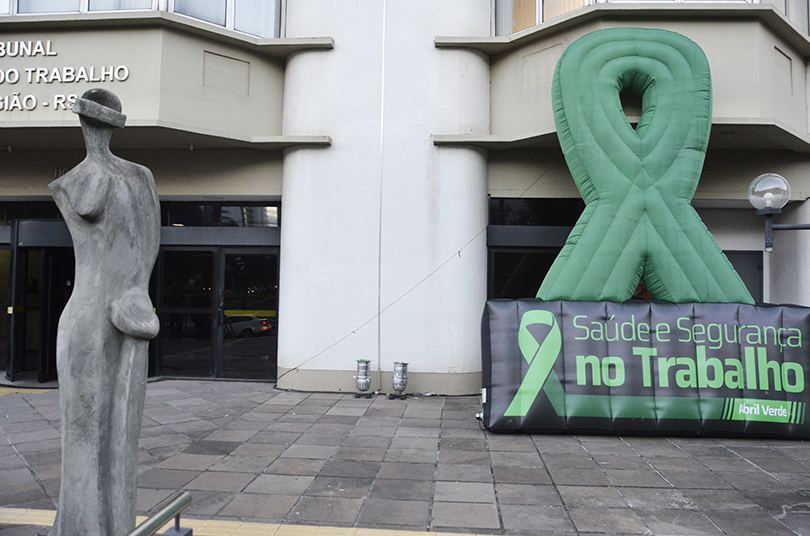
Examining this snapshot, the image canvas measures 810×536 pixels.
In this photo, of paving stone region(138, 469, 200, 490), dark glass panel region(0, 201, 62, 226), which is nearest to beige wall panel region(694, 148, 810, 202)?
paving stone region(138, 469, 200, 490)

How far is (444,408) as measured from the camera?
8.90 metres

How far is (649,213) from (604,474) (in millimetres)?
4100

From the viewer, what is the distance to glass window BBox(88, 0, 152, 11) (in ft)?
32.0

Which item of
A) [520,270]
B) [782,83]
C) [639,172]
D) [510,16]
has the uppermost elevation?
[510,16]

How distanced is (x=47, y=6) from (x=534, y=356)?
10222mm

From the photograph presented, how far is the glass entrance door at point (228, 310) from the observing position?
1105 cm

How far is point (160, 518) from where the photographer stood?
2986mm

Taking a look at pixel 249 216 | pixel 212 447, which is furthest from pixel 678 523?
pixel 249 216

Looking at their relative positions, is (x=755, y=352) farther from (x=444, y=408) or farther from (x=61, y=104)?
(x=61, y=104)

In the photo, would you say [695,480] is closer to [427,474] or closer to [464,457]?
[464,457]

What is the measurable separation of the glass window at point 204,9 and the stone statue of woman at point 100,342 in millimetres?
7367

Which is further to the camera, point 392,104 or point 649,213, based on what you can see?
point 392,104

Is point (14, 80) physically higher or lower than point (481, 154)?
higher

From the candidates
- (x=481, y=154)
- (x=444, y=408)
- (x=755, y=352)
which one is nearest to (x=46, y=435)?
(x=444, y=408)
